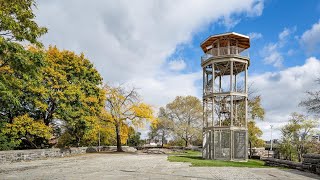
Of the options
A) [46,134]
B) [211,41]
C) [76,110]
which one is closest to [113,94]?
[76,110]

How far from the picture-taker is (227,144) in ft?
77.2

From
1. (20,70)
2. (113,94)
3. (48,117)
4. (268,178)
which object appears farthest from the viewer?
(113,94)

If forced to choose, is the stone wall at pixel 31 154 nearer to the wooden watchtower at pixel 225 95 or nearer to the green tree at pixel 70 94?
the green tree at pixel 70 94

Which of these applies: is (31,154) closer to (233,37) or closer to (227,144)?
(227,144)

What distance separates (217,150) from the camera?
23609mm

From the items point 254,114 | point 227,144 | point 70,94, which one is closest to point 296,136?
point 254,114

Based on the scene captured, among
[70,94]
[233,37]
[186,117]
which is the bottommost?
[186,117]

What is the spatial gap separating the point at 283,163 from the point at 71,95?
18910mm

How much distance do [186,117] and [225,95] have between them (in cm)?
3040

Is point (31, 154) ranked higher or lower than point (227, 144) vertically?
lower

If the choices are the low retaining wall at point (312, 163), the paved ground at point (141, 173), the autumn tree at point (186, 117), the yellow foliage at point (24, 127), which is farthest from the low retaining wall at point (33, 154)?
the autumn tree at point (186, 117)

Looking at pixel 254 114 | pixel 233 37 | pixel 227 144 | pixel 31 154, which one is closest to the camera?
pixel 31 154

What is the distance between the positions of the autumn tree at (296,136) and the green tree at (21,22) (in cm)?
3075

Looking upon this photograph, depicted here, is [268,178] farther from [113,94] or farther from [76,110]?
[113,94]
